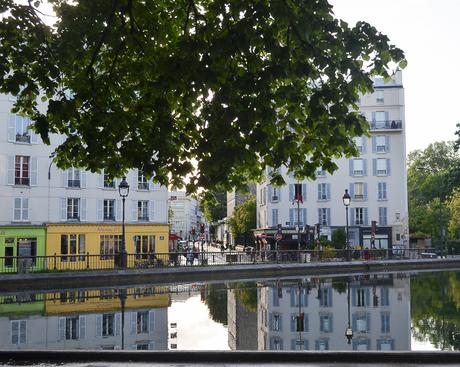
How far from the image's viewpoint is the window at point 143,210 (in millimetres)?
47000

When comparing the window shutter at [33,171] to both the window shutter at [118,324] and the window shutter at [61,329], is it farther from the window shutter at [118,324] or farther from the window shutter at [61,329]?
the window shutter at [118,324]

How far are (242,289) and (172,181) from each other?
15.0 metres

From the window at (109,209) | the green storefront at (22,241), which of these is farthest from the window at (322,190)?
the green storefront at (22,241)

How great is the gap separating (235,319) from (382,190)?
165 ft

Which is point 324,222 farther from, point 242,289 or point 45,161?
point 242,289

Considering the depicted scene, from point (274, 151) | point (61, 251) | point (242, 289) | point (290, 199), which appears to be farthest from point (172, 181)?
point (290, 199)

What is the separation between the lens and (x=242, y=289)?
79.0 feet

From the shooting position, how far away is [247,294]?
71.6ft

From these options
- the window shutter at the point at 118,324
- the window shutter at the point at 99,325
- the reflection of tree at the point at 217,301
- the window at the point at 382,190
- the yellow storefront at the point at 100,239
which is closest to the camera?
the window shutter at the point at 99,325

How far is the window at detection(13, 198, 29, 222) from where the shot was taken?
41312 mm

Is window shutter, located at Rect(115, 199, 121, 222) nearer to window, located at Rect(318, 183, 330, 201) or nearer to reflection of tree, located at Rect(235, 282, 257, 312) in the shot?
reflection of tree, located at Rect(235, 282, 257, 312)

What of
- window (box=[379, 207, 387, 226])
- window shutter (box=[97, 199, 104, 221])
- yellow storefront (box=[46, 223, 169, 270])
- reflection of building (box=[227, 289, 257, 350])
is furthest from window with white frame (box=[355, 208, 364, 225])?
reflection of building (box=[227, 289, 257, 350])

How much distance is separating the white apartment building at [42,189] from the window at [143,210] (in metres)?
0.17

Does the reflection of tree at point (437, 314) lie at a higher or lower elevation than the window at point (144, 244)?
lower
